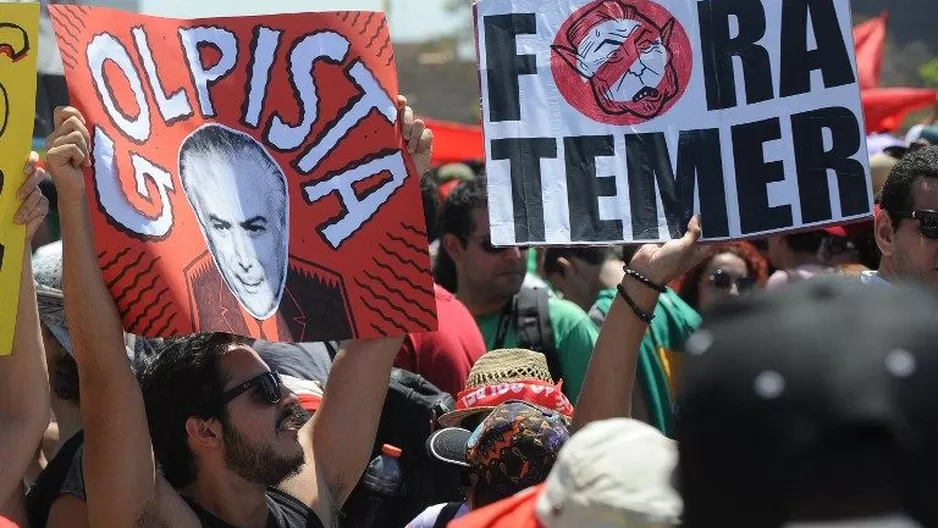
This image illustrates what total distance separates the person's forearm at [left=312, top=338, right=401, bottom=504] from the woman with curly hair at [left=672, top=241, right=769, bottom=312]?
280 centimetres

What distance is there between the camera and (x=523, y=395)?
3963 millimetres

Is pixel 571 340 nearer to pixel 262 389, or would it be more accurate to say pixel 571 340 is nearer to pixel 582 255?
pixel 582 255

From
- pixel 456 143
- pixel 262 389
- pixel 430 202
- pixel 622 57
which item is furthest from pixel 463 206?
pixel 456 143

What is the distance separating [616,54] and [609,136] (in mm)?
232

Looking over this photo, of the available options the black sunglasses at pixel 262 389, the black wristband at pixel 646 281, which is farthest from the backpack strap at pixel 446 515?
the black wristband at pixel 646 281

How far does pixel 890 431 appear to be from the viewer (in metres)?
1.07

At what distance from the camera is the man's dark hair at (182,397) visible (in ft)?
11.7

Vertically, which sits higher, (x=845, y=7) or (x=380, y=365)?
(x=845, y=7)

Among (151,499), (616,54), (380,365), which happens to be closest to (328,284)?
(380,365)

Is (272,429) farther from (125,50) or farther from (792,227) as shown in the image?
(792,227)

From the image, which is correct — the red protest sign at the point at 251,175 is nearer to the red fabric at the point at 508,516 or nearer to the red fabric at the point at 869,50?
the red fabric at the point at 508,516

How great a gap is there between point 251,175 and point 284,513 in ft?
2.75

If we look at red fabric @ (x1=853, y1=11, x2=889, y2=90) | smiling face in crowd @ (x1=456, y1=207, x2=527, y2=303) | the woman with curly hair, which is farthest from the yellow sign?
red fabric @ (x1=853, y1=11, x2=889, y2=90)

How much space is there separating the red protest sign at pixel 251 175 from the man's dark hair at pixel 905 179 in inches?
48.3
